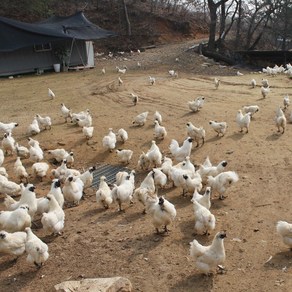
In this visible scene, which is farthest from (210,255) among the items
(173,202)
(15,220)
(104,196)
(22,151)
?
(22,151)

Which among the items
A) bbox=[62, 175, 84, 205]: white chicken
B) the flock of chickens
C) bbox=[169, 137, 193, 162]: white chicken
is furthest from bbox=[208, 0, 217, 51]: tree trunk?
bbox=[62, 175, 84, 205]: white chicken

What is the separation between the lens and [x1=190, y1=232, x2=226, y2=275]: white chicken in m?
5.75

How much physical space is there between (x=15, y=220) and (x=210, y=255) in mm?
3380

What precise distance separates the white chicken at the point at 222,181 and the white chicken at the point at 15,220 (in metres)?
3.76

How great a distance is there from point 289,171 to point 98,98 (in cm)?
1002

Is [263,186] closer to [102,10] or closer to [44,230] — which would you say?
[44,230]

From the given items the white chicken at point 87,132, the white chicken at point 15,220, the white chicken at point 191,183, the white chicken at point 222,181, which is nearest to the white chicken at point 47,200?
the white chicken at point 15,220

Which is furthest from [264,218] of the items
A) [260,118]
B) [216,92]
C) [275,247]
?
[216,92]

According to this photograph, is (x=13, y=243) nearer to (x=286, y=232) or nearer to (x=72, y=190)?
(x=72, y=190)

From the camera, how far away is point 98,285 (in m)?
5.56

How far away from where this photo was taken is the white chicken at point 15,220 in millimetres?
6902

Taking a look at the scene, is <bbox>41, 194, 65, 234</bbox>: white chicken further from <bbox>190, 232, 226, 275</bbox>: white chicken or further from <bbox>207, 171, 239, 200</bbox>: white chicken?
<bbox>207, 171, 239, 200</bbox>: white chicken

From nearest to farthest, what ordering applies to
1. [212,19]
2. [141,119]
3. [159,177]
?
[159,177] → [141,119] → [212,19]

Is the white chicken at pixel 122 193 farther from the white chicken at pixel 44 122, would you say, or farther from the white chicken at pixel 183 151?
the white chicken at pixel 44 122
